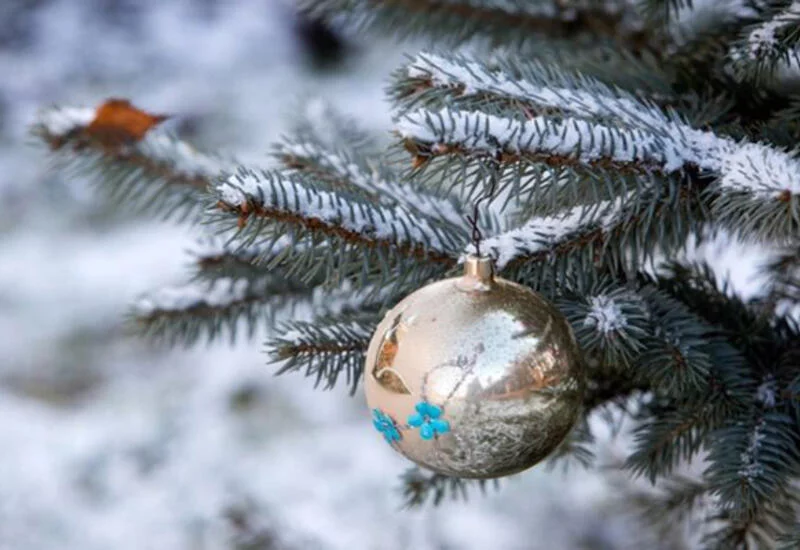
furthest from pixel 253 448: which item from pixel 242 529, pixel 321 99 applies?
pixel 321 99

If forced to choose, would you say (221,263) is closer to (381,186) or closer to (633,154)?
(381,186)

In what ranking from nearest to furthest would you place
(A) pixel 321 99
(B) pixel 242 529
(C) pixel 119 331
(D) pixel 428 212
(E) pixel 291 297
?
(D) pixel 428 212 < (E) pixel 291 297 < (A) pixel 321 99 < (B) pixel 242 529 < (C) pixel 119 331

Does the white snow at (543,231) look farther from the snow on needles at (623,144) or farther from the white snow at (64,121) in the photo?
the white snow at (64,121)

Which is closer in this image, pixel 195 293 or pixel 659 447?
pixel 659 447

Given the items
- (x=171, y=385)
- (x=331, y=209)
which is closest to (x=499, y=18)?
(x=331, y=209)

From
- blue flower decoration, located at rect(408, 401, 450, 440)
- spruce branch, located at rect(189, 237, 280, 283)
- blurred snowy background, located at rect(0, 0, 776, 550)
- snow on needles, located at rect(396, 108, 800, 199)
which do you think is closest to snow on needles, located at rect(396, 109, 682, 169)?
snow on needles, located at rect(396, 108, 800, 199)

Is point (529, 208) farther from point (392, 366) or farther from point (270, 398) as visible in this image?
point (270, 398)
